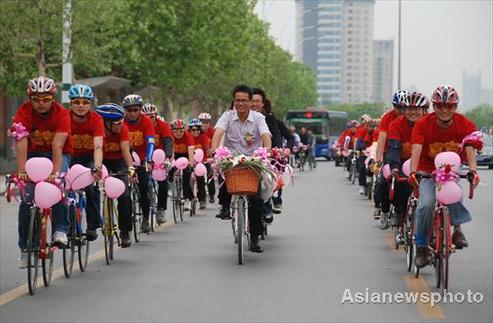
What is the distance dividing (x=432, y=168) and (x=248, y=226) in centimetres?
304

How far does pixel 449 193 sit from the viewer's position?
1048 cm

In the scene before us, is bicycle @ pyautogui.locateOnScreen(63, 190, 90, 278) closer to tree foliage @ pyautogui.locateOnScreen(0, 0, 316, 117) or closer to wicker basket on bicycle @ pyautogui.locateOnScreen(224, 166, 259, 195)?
wicker basket on bicycle @ pyautogui.locateOnScreen(224, 166, 259, 195)

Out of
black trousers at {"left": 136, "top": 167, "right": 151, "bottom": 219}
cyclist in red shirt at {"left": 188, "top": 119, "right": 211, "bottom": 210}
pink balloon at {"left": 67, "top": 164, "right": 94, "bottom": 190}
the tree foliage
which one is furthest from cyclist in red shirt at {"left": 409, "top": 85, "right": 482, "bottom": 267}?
the tree foliage

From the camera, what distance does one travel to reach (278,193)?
1695 cm

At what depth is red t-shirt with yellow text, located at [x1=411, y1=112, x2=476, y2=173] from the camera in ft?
35.4

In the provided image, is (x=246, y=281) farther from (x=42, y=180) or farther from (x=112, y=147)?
(x=112, y=147)

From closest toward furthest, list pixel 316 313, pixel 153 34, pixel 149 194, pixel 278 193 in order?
pixel 316 313
pixel 149 194
pixel 278 193
pixel 153 34

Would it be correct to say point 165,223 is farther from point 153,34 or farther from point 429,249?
point 153,34

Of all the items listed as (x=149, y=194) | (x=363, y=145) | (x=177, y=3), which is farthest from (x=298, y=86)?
(x=149, y=194)

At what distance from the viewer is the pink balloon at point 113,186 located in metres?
12.2

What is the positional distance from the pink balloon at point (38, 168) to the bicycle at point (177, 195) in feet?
26.9

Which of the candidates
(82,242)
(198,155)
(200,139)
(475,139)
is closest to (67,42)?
(200,139)

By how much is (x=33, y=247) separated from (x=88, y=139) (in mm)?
2169

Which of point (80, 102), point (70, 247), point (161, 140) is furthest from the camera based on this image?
point (161, 140)
